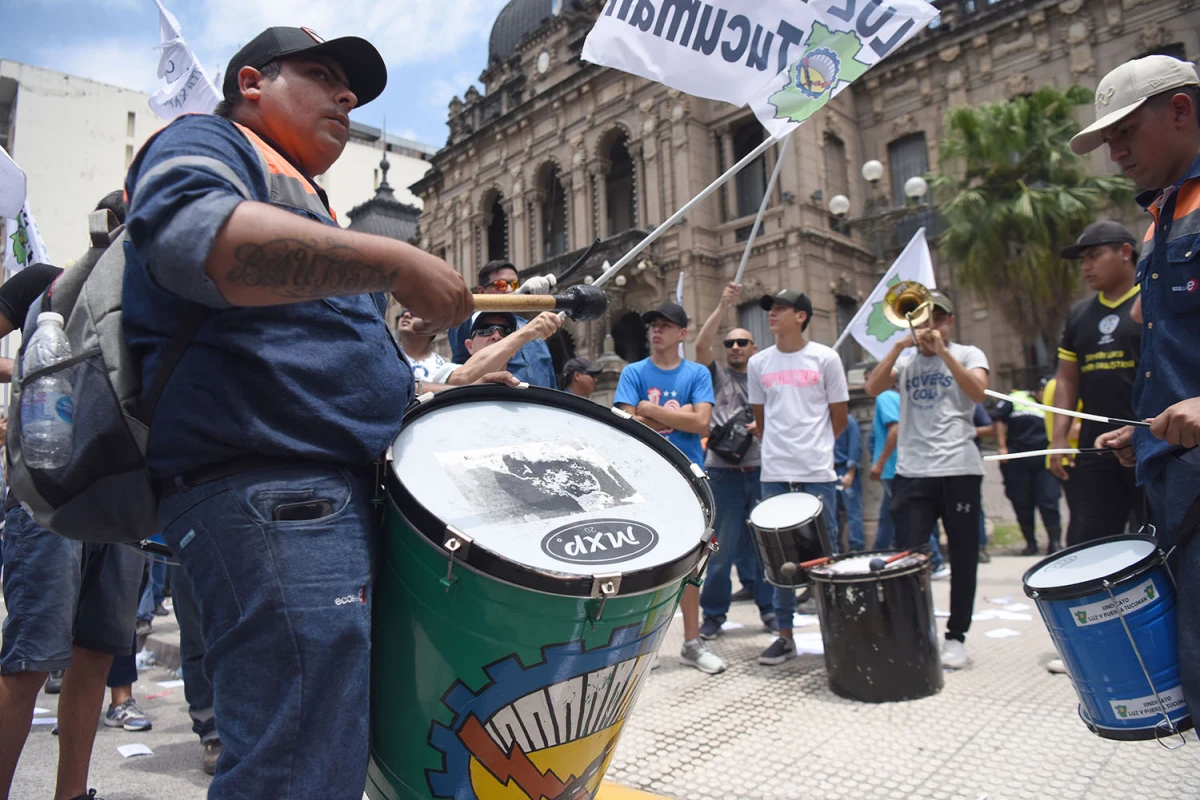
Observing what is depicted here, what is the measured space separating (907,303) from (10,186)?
580 centimetres

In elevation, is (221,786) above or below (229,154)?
below

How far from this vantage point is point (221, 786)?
4.81 ft

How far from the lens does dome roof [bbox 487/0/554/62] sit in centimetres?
3084

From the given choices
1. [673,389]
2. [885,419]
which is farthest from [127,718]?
[885,419]

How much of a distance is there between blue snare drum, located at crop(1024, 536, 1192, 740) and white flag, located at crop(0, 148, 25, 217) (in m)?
6.04

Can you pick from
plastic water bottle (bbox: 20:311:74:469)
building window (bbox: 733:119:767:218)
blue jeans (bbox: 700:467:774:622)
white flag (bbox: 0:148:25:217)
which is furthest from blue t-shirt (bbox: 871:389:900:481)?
building window (bbox: 733:119:767:218)

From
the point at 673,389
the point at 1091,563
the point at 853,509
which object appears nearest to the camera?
the point at 1091,563

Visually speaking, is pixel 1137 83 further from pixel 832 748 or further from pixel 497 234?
pixel 497 234

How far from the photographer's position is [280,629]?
4.94ft

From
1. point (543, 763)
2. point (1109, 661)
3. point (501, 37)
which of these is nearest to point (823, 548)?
point (1109, 661)

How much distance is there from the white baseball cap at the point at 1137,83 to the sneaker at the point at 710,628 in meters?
3.80

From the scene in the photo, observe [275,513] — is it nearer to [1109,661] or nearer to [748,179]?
[1109,661]

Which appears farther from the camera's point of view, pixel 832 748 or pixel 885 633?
pixel 885 633

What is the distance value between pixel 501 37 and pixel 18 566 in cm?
3393
